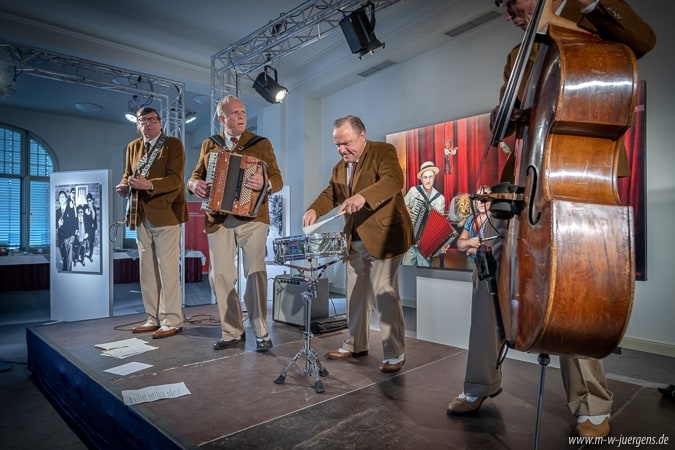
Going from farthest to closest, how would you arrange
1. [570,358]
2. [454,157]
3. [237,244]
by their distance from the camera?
[454,157] → [237,244] → [570,358]

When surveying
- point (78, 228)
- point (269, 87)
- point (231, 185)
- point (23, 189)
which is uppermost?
point (269, 87)

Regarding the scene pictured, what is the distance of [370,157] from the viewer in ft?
9.27

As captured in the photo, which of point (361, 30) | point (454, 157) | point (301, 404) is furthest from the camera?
point (454, 157)

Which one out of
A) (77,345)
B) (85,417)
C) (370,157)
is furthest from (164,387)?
(370,157)

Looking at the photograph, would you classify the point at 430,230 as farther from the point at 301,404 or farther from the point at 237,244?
the point at 301,404

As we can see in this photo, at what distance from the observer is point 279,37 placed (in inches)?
223

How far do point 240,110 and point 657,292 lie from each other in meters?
4.07

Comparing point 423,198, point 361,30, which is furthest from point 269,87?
point 423,198

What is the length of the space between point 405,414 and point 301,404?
1.68 feet

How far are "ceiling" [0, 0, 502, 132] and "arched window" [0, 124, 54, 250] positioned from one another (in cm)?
544

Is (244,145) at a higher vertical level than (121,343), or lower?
higher

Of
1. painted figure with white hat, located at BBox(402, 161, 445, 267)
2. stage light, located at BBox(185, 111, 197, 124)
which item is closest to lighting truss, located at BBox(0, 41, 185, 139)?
stage light, located at BBox(185, 111, 197, 124)

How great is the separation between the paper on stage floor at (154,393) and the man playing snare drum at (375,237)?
3.33 feet

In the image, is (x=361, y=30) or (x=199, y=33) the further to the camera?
(x=199, y=33)
